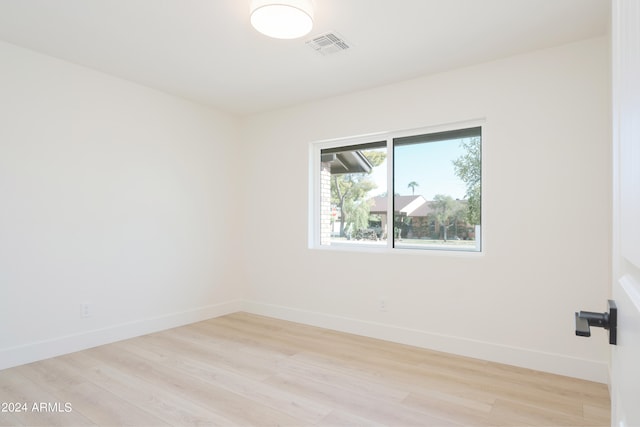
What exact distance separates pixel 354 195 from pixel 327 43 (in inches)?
71.4

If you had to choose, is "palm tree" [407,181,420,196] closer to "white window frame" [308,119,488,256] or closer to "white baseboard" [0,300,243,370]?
"white window frame" [308,119,488,256]

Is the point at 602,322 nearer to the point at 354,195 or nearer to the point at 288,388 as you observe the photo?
the point at 288,388

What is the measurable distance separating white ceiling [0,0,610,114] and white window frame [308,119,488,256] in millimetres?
557

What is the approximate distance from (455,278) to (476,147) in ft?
4.16

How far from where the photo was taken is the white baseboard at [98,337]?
117 inches

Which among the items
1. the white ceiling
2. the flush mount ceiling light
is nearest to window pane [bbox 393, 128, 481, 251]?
the white ceiling

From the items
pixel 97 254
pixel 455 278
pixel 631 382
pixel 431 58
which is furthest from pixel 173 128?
pixel 631 382

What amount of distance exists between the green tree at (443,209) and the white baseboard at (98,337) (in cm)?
297

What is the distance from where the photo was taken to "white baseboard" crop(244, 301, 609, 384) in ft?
9.07

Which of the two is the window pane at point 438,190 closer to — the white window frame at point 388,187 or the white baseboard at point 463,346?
the white window frame at point 388,187

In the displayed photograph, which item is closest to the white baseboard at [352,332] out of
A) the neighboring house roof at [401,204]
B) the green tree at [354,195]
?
the green tree at [354,195]

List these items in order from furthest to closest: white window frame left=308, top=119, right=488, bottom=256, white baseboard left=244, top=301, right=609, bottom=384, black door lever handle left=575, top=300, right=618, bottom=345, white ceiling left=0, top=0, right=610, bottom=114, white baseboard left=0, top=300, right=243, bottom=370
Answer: white window frame left=308, top=119, right=488, bottom=256 < white baseboard left=0, top=300, right=243, bottom=370 < white baseboard left=244, top=301, right=609, bottom=384 < white ceiling left=0, top=0, right=610, bottom=114 < black door lever handle left=575, top=300, right=618, bottom=345

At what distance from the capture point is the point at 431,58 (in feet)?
10.4

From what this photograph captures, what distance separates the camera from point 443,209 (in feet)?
11.7
